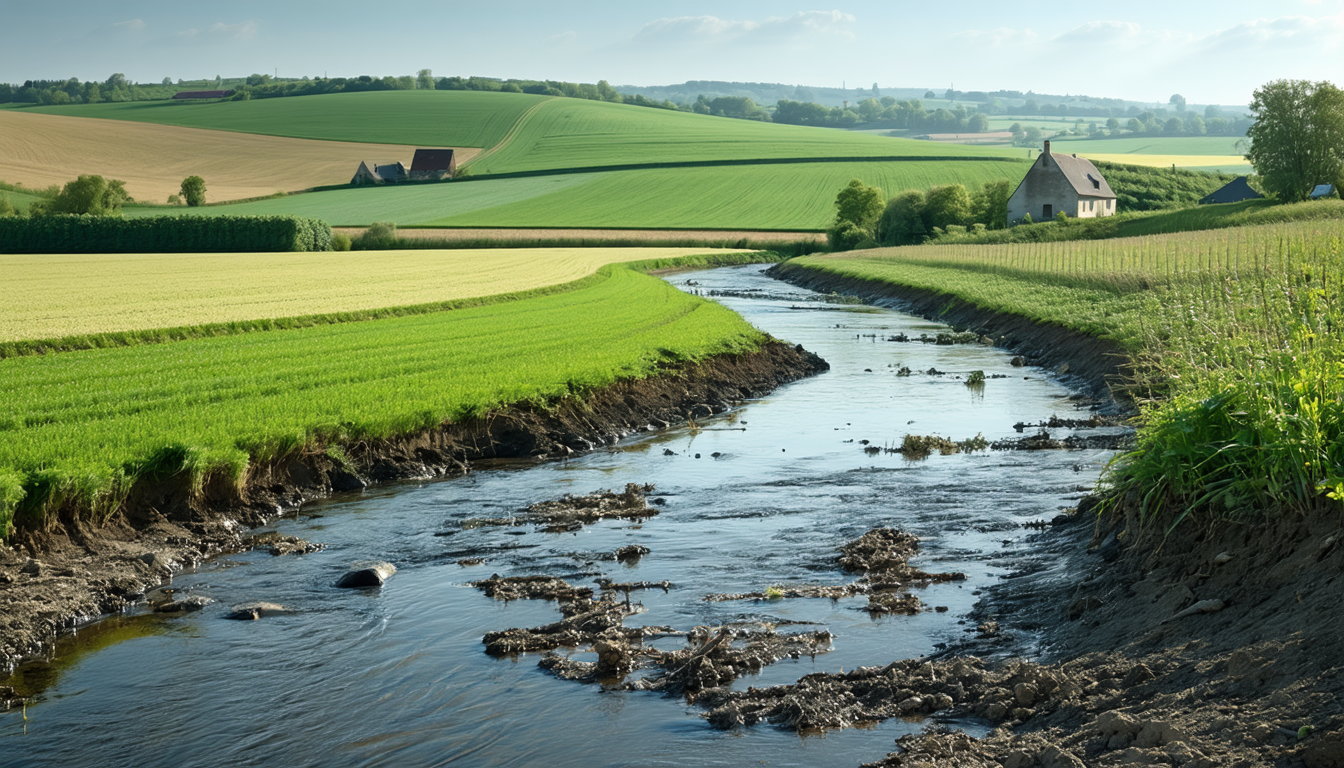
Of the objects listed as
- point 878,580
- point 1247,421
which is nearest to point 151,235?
point 878,580

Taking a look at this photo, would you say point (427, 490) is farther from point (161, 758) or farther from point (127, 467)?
point (161, 758)

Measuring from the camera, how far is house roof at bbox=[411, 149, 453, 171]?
468 ft

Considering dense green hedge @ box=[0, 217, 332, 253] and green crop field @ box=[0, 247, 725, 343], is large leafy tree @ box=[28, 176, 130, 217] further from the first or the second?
green crop field @ box=[0, 247, 725, 343]

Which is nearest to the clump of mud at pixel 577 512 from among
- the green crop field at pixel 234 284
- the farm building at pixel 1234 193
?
the green crop field at pixel 234 284

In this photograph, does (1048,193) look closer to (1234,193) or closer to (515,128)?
(1234,193)

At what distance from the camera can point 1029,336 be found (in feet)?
110

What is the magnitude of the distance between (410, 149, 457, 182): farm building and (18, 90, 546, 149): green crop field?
11199mm

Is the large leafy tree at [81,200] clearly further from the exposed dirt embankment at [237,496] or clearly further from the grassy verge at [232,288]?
the exposed dirt embankment at [237,496]

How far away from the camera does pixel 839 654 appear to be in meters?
9.24

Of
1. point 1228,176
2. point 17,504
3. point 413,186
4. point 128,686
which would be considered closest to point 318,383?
point 17,504

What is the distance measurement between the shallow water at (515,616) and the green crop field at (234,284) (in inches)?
695

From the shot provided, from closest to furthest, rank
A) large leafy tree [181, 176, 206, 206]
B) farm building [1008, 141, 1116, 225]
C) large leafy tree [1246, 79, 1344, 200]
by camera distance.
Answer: large leafy tree [1246, 79, 1344, 200] → farm building [1008, 141, 1116, 225] → large leafy tree [181, 176, 206, 206]

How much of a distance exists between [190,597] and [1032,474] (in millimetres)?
11672

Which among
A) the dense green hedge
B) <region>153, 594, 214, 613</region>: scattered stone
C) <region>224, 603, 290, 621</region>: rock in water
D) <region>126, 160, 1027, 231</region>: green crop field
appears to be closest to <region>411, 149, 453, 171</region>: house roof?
<region>126, 160, 1027, 231</region>: green crop field
